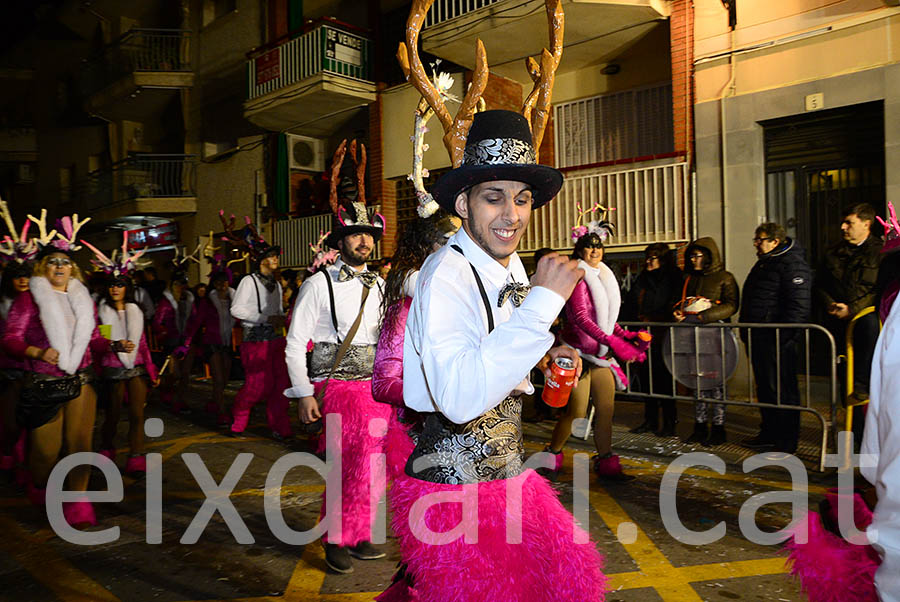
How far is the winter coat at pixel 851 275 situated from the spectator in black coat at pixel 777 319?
0.18m

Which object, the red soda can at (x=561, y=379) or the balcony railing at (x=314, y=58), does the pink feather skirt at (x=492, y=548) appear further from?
the balcony railing at (x=314, y=58)

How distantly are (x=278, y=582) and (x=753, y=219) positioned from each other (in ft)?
26.0

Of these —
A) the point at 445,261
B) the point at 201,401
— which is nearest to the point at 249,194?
the point at 201,401

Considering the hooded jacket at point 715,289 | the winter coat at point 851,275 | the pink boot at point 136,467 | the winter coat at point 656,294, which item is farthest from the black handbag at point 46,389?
the winter coat at point 851,275

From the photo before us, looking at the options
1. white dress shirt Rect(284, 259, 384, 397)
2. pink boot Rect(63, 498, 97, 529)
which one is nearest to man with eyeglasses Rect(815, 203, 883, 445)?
white dress shirt Rect(284, 259, 384, 397)

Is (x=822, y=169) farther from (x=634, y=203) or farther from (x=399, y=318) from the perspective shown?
(x=399, y=318)

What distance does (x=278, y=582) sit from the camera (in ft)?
12.2

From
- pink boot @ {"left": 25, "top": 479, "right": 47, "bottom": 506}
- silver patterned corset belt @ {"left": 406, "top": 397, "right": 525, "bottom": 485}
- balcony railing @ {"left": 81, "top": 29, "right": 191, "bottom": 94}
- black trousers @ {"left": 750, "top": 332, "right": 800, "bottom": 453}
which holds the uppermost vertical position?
balcony railing @ {"left": 81, "top": 29, "right": 191, "bottom": 94}

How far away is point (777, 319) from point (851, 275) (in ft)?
2.37

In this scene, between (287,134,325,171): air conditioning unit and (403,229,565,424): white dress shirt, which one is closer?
(403,229,565,424): white dress shirt

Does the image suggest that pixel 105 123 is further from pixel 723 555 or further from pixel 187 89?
pixel 723 555

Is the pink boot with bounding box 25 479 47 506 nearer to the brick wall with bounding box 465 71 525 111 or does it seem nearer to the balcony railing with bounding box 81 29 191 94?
the brick wall with bounding box 465 71 525 111

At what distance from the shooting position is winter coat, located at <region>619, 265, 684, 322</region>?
7309mm

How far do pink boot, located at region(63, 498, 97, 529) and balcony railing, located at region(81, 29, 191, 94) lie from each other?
17662 millimetres
